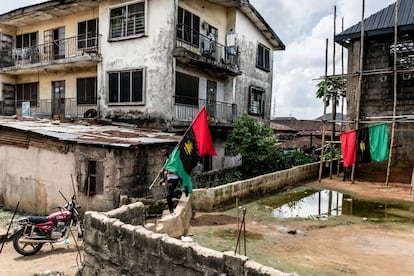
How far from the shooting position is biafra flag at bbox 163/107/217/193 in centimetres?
897

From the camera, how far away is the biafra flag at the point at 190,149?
8.97 meters

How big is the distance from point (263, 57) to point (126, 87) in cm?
1015

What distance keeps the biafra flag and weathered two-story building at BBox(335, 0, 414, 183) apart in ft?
30.8

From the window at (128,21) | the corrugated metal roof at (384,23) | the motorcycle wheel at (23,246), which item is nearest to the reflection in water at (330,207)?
the motorcycle wheel at (23,246)

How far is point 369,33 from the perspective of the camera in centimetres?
1611

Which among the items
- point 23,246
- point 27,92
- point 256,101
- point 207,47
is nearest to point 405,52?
point 256,101

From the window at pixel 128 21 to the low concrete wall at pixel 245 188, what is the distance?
8.46 metres

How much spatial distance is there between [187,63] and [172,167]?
850 cm

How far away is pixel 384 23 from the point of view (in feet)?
52.4

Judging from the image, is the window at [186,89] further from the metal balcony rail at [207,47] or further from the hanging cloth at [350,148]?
the hanging cloth at [350,148]

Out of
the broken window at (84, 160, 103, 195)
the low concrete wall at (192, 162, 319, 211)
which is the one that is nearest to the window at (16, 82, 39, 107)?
the broken window at (84, 160, 103, 195)

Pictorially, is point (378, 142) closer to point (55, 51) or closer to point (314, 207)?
point (314, 207)

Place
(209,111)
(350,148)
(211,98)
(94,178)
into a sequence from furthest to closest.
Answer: (211,98) → (209,111) → (350,148) → (94,178)

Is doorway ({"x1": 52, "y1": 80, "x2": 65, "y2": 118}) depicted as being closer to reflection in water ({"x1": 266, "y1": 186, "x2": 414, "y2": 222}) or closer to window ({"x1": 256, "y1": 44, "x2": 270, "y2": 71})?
window ({"x1": 256, "y1": 44, "x2": 270, "y2": 71})
